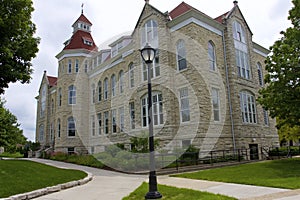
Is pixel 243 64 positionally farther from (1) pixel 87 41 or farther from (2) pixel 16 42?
(1) pixel 87 41

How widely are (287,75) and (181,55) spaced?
8.15 m

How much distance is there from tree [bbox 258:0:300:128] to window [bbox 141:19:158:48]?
9652 mm

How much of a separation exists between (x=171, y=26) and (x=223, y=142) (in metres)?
9.72

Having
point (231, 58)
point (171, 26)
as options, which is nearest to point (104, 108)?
point (171, 26)

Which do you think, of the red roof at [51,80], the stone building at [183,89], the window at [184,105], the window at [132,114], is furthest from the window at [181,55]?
the red roof at [51,80]

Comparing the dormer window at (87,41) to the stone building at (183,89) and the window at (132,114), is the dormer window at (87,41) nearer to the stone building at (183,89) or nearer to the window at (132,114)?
the stone building at (183,89)

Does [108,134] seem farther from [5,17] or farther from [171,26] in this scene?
[5,17]

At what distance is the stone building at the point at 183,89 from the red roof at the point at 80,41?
14.0ft

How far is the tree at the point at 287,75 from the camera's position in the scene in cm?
1382

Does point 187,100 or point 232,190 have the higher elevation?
point 187,100

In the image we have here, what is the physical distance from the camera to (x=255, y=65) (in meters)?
24.6

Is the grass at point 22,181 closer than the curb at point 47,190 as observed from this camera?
No

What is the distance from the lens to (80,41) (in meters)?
34.6

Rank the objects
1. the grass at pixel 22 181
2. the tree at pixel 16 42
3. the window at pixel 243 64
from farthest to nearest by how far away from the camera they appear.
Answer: the window at pixel 243 64 → the tree at pixel 16 42 → the grass at pixel 22 181
